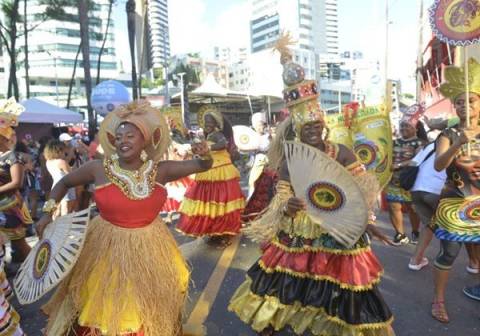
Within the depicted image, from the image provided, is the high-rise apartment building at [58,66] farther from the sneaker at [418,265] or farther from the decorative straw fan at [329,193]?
the decorative straw fan at [329,193]

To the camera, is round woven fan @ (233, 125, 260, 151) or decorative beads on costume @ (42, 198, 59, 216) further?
round woven fan @ (233, 125, 260, 151)

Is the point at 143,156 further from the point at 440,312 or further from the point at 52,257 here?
the point at 440,312

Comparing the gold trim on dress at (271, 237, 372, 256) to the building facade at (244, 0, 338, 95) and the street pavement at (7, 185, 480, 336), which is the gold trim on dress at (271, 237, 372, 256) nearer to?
the street pavement at (7, 185, 480, 336)

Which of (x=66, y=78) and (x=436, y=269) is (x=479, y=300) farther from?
(x=66, y=78)

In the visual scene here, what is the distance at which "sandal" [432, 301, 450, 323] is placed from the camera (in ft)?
11.5

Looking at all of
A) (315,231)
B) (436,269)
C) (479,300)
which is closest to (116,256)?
(315,231)

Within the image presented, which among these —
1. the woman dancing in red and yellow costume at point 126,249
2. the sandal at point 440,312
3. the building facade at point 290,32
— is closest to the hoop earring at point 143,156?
the woman dancing in red and yellow costume at point 126,249

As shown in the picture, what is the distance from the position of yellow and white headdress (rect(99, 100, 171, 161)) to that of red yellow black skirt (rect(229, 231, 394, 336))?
3.74 ft

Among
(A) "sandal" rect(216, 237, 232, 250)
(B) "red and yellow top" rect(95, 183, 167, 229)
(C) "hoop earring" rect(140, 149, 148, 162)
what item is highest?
(C) "hoop earring" rect(140, 149, 148, 162)

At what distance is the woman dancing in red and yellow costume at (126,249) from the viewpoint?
2.56 meters

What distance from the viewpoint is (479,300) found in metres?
3.93

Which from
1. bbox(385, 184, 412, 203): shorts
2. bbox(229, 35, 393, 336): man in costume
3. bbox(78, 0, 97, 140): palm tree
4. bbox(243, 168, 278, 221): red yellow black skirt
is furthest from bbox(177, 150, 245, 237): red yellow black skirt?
bbox(78, 0, 97, 140): palm tree

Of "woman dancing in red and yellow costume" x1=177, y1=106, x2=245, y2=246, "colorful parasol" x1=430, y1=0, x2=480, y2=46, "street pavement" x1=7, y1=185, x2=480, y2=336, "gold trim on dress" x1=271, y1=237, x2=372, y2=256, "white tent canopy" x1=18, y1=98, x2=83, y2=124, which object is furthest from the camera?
"white tent canopy" x1=18, y1=98, x2=83, y2=124

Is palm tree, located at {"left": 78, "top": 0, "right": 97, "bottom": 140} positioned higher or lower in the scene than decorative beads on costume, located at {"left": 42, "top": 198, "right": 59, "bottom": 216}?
higher
